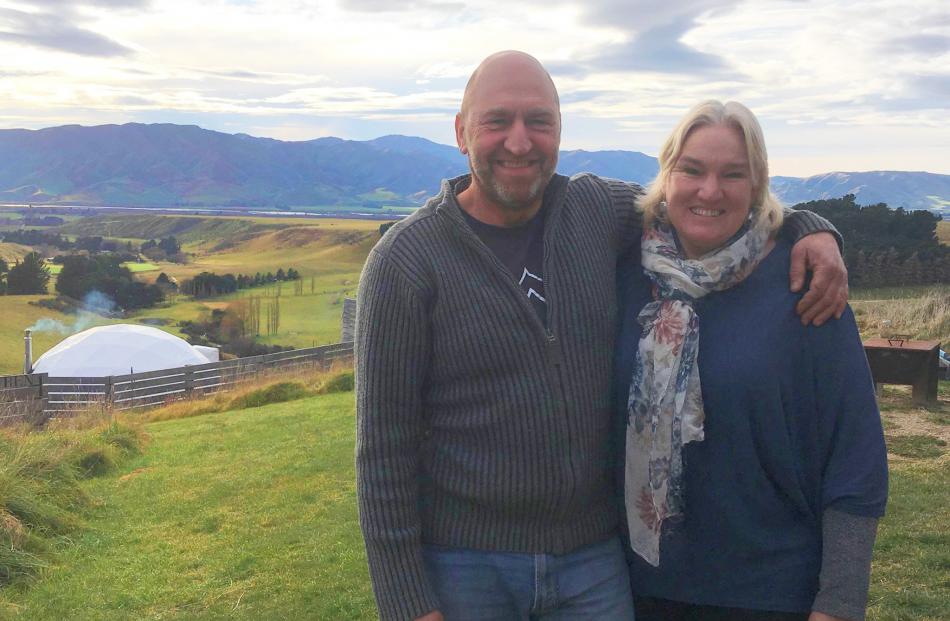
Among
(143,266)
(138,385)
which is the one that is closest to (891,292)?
(138,385)

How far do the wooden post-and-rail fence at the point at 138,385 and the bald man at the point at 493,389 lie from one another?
16.4 metres

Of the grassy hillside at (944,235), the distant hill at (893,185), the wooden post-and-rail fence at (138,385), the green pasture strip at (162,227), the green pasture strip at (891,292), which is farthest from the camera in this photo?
the green pasture strip at (162,227)

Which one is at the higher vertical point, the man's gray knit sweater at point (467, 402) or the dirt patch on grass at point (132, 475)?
the man's gray knit sweater at point (467, 402)

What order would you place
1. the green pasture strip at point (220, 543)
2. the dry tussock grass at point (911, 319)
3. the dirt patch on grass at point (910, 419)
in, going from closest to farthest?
1. the green pasture strip at point (220, 543)
2. the dirt patch on grass at point (910, 419)
3. the dry tussock grass at point (911, 319)

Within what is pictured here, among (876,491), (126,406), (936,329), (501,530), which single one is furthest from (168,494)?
(126,406)

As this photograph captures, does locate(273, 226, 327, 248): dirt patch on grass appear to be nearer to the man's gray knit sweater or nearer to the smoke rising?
the smoke rising

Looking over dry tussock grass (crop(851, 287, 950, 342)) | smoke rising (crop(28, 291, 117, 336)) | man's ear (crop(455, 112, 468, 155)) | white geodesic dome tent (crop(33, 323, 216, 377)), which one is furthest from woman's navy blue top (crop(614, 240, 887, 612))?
smoke rising (crop(28, 291, 117, 336))

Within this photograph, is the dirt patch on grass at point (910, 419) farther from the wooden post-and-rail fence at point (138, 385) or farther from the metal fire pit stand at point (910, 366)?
the wooden post-and-rail fence at point (138, 385)

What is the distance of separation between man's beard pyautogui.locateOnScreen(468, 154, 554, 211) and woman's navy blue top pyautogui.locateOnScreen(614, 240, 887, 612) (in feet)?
1.45

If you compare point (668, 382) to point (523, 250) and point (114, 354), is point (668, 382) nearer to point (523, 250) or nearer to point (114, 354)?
point (523, 250)

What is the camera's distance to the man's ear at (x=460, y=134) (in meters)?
2.29

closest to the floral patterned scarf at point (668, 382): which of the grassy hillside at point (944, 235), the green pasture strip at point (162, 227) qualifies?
the grassy hillside at point (944, 235)

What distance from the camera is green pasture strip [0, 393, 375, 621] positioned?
5.33m

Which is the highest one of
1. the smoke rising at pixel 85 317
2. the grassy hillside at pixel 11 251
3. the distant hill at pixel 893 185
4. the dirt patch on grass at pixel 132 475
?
the distant hill at pixel 893 185
